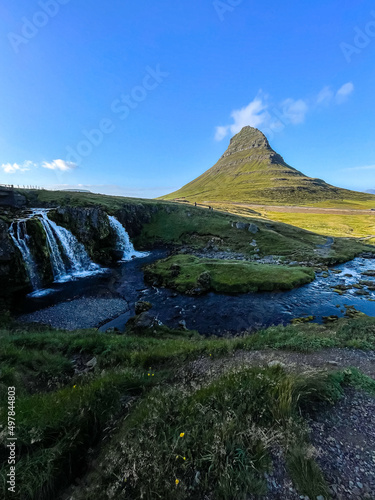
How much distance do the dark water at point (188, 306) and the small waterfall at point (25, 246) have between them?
Result: 3045mm

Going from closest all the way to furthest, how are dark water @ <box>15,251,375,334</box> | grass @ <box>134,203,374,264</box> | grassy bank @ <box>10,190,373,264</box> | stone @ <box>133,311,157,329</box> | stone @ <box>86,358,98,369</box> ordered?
1. stone @ <box>86,358,98,369</box>
2. stone @ <box>133,311,157,329</box>
3. dark water @ <box>15,251,375,334</box>
4. grass @ <box>134,203,374,264</box>
5. grassy bank @ <box>10,190,373,264</box>

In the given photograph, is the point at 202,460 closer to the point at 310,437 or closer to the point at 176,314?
the point at 310,437

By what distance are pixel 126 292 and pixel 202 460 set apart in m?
27.7

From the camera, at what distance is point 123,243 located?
181ft

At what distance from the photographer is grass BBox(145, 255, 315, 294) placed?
31.1 metres

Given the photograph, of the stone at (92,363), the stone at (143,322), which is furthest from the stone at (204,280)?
the stone at (92,363)

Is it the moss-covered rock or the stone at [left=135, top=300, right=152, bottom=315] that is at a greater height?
the moss-covered rock

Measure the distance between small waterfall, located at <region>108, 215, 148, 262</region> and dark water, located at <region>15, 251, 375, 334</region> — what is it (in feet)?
58.7

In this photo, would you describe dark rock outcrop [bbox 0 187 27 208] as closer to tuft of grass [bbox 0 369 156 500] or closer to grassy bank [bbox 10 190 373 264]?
grassy bank [bbox 10 190 373 264]

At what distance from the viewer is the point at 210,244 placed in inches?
2314

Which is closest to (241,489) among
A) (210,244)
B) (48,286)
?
(48,286)

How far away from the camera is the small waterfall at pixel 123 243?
52075 mm

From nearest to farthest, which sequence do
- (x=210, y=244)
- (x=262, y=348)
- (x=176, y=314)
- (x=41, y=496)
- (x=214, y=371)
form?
(x=41, y=496) → (x=214, y=371) → (x=262, y=348) → (x=176, y=314) → (x=210, y=244)

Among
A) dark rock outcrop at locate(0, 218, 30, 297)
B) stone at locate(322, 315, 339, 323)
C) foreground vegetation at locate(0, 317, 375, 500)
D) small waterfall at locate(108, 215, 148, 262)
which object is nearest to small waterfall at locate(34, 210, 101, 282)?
dark rock outcrop at locate(0, 218, 30, 297)
